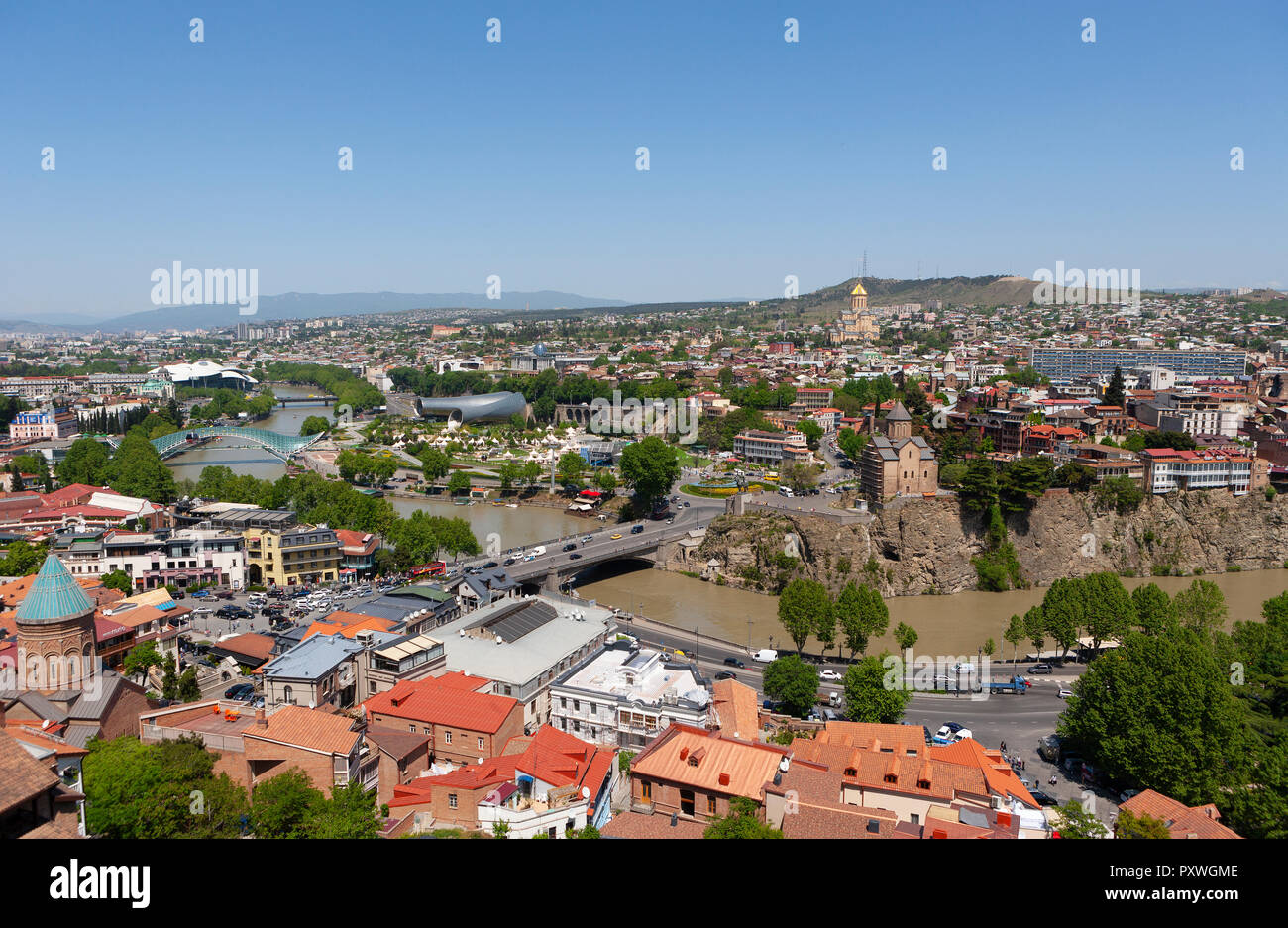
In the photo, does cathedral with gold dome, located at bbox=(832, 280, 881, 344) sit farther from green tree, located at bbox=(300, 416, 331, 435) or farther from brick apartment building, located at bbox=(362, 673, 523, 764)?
brick apartment building, located at bbox=(362, 673, 523, 764)

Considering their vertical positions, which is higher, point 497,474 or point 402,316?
point 402,316

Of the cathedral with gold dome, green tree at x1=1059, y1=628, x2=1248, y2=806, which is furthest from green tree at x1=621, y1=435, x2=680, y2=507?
the cathedral with gold dome

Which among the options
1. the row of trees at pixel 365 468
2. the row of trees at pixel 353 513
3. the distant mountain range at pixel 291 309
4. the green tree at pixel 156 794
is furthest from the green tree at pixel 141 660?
the distant mountain range at pixel 291 309

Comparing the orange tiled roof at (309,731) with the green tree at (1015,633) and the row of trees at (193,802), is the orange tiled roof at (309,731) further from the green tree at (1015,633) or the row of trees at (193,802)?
the green tree at (1015,633)

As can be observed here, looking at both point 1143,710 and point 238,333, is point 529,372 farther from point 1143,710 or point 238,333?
point 238,333
